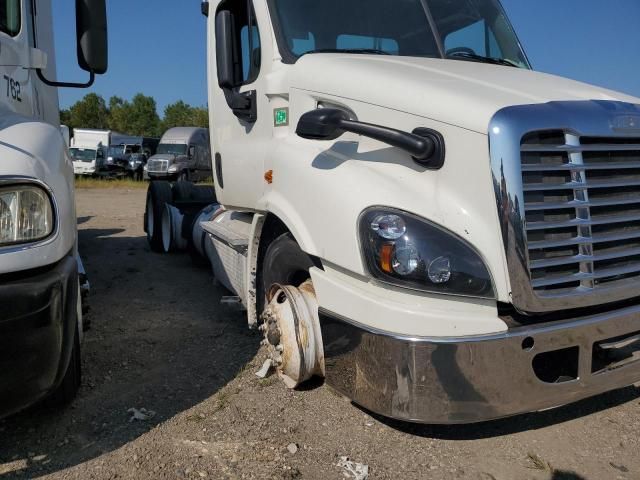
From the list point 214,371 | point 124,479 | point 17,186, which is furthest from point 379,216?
point 214,371

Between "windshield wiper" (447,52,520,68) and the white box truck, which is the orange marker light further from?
the white box truck

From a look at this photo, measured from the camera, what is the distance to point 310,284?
10.1ft

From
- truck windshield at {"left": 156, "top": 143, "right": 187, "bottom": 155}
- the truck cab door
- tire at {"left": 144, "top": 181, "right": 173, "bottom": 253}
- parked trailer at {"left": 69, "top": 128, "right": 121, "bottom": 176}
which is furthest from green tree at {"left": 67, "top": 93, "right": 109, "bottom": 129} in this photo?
the truck cab door

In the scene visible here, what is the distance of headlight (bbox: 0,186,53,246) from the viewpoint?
2.14 m

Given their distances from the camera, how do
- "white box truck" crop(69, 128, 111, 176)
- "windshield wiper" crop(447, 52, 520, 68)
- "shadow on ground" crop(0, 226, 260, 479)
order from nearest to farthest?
"shadow on ground" crop(0, 226, 260, 479) → "windshield wiper" crop(447, 52, 520, 68) → "white box truck" crop(69, 128, 111, 176)

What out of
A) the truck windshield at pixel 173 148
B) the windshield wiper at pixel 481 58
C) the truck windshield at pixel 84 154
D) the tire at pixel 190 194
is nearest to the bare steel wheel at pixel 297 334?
the windshield wiper at pixel 481 58

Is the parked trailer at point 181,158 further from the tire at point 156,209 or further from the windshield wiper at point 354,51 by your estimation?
the windshield wiper at point 354,51

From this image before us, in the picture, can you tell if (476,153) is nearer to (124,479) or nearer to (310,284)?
(310,284)

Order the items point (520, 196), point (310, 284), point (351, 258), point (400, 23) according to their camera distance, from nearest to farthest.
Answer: point (520, 196), point (351, 258), point (310, 284), point (400, 23)

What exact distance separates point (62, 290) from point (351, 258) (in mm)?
1221

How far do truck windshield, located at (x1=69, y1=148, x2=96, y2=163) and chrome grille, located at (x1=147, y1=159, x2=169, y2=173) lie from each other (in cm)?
718

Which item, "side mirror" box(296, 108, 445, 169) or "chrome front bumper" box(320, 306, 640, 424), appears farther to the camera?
"side mirror" box(296, 108, 445, 169)

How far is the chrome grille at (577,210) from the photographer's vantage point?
2.39 metres

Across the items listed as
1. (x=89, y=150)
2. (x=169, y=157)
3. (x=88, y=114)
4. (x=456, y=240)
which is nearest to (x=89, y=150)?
(x=89, y=150)
